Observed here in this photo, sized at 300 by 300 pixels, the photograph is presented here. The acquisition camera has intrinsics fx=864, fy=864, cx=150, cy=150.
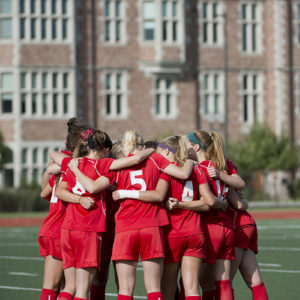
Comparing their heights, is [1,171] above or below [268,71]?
below

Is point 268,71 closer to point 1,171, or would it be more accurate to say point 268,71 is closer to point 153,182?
point 1,171

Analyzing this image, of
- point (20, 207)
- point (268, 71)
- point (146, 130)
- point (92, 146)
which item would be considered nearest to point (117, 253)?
point (92, 146)

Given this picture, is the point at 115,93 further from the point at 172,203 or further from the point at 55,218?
the point at 172,203

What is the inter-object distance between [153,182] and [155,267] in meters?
0.75

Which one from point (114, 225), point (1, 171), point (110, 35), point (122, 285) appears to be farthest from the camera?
point (110, 35)

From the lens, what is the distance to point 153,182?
25.1 feet

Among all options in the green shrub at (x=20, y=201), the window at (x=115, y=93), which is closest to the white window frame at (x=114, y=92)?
the window at (x=115, y=93)

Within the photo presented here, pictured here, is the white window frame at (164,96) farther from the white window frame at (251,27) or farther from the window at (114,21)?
the white window frame at (251,27)

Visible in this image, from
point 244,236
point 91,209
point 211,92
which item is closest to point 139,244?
point 91,209

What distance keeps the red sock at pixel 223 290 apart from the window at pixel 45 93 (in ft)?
100.0

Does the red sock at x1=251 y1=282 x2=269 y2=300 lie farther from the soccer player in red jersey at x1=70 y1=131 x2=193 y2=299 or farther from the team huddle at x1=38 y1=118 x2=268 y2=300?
the soccer player in red jersey at x1=70 y1=131 x2=193 y2=299

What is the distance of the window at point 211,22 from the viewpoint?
41031mm

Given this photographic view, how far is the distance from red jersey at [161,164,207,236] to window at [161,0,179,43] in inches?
1274

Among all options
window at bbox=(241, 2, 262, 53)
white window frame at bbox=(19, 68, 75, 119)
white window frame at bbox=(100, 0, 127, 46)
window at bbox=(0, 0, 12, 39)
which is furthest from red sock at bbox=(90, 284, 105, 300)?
window at bbox=(241, 2, 262, 53)
